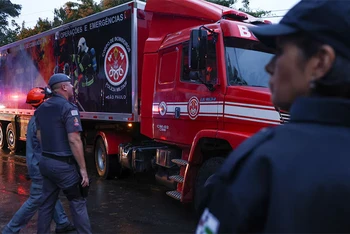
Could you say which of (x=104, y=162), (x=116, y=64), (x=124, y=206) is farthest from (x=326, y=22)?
(x=104, y=162)

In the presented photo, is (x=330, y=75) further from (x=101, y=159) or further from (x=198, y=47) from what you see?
(x=101, y=159)

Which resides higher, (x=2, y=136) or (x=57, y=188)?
(x=57, y=188)

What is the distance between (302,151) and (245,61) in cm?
432

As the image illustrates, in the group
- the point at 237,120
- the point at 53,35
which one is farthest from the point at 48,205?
the point at 53,35

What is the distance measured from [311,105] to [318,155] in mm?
134

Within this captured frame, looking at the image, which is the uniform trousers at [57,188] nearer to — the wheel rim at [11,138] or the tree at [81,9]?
the wheel rim at [11,138]

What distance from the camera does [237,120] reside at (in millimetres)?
4832

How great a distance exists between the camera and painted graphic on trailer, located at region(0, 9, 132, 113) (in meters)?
7.46

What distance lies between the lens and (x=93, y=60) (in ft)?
27.2

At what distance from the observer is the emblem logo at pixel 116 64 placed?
7.45m

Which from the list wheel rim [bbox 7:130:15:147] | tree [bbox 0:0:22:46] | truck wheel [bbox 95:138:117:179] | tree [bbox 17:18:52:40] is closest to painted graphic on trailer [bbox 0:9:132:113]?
truck wheel [bbox 95:138:117:179]

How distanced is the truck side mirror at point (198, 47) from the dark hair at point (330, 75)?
156 inches

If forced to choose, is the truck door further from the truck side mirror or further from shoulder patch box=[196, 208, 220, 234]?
shoulder patch box=[196, 208, 220, 234]

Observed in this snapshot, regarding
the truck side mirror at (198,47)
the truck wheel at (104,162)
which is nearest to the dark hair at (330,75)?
the truck side mirror at (198,47)
